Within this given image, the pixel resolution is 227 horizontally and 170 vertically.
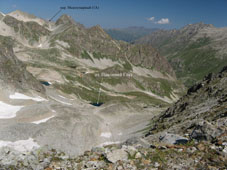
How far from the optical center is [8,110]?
4628cm

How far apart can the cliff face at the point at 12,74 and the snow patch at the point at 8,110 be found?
11170 millimetres

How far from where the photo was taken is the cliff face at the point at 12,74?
5989 cm

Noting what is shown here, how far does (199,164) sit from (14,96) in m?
54.4

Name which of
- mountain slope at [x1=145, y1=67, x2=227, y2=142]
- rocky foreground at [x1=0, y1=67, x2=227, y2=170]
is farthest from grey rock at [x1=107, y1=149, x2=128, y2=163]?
mountain slope at [x1=145, y1=67, x2=227, y2=142]

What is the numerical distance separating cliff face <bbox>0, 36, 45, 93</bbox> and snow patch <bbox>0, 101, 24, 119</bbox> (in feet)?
36.6

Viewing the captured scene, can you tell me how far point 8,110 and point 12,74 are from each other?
21.7 m

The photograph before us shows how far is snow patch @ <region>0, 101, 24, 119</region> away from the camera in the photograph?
141ft

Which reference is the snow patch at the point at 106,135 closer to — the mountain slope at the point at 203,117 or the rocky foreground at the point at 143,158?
the mountain slope at the point at 203,117

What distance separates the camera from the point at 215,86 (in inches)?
1988

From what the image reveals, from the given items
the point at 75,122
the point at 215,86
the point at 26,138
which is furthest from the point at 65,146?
the point at 215,86

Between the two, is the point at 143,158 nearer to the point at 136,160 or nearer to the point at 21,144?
the point at 136,160

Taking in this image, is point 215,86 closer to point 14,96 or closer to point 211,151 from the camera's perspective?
point 211,151

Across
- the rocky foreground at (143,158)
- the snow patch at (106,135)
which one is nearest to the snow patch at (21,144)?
the rocky foreground at (143,158)

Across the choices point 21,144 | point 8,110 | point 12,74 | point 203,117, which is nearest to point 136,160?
point 203,117
